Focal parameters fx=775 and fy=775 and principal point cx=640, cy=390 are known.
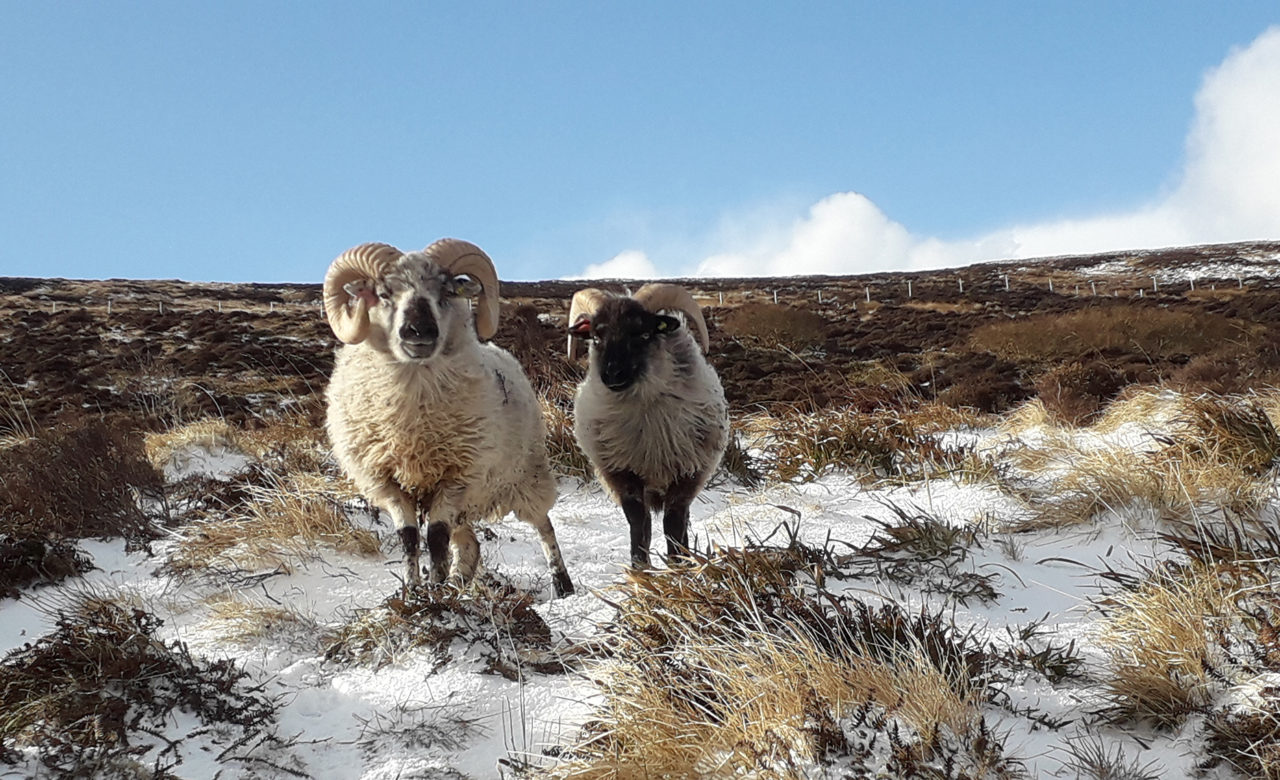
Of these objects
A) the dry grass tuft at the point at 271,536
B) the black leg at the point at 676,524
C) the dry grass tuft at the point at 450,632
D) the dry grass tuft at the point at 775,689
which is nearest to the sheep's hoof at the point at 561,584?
the black leg at the point at 676,524

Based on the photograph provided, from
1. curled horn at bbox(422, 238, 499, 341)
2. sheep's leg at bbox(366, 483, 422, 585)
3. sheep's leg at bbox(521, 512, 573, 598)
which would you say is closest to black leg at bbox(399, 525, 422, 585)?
sheep's leg at bbox(366, 483, 422, 585)

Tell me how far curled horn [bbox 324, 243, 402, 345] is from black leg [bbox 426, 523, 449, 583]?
121 cm

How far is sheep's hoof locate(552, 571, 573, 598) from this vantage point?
16.3 feet

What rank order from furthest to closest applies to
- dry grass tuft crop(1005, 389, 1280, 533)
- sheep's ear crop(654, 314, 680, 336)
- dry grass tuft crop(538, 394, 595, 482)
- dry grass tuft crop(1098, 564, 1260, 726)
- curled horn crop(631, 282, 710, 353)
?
dry grass tuft crop(538, 394, 595, 482)
curled horn crop(631, 282, 710, 353)
sheep's ear crop(654, 314, 680, 336)
dry grass tuft crop(1005, 389, 1280, 533)
dry grass tuft crop(1098, 564, 1260, 726)

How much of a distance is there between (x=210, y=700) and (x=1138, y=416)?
26.7ft

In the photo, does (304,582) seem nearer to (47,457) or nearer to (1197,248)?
(47,457)

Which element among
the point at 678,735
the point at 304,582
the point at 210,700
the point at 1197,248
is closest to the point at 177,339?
the point at 304,582

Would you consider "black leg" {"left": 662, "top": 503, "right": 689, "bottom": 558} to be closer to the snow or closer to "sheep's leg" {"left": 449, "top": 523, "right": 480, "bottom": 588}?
the snow

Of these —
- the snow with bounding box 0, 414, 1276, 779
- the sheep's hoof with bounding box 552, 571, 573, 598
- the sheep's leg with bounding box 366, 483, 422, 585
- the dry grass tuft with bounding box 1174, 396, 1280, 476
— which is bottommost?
the sheep's hoof with bounding box 552, 571, 573, 598

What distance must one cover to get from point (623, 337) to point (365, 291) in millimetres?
1571

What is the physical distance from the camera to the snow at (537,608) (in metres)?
2.79

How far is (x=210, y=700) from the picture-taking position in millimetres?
3189

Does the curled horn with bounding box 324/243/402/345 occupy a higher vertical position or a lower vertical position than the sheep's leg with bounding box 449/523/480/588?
higher

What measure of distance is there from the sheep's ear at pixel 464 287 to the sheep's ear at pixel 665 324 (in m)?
1.17
